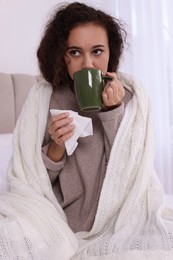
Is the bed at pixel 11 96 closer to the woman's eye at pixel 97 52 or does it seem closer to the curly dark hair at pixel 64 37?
the curly dark hair at pixel 64 37

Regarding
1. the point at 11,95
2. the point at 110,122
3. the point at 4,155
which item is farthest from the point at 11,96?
the point at 110,122

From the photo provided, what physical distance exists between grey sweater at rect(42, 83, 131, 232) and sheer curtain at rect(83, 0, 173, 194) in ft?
4.09

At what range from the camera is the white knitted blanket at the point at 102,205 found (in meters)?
0.62

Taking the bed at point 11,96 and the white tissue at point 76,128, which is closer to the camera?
the white tissue at point 76,128

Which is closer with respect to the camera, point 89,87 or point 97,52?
point 89,87

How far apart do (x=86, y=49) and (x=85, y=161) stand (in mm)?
282

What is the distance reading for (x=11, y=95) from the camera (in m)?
1.96

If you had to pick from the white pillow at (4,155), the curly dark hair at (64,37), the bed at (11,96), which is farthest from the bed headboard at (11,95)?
the curly dark hair at (64,37)

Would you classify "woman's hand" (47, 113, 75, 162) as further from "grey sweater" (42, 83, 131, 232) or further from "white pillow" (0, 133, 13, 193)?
"white pillow" (0, 133, 13, 193)

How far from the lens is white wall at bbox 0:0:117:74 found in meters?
2.05

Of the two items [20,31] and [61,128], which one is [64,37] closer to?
[61,128]

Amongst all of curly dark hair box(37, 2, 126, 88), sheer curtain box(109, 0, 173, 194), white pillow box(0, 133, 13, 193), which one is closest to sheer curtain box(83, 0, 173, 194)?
sheer curtain box(109, 0, 173, 194)

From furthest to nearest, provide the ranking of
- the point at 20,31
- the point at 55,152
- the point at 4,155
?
1. the point at 20,31
2. the point at 4,155
3. the point at 55,152

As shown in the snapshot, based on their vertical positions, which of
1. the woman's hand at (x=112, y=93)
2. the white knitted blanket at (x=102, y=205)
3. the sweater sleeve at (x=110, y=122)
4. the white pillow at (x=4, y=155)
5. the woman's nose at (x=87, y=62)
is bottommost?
the white pillow at (x=4, y=155)
